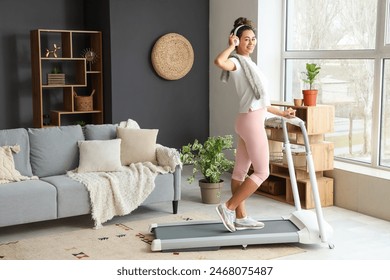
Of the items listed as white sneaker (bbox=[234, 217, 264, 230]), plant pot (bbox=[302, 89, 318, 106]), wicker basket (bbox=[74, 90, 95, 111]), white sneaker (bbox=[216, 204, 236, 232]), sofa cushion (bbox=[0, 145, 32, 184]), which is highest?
plant pot (bbox=[302, 89, 318, 106])

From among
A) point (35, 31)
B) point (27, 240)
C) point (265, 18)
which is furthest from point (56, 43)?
point (27, 240)

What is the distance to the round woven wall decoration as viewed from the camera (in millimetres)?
7363

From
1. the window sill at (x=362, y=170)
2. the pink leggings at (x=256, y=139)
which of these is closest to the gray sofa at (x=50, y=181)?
the pink leggings at (x=256, y=139)

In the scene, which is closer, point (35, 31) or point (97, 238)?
point (97, 238)

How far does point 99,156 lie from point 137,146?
1.33 feet

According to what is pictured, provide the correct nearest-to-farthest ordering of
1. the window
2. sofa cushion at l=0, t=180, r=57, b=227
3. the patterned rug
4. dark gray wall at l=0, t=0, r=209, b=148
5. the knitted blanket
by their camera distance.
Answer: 1. the patterned rug
2. sofa cushion at l=0, t=180, r=57, b=227
3. the knitted blanket
4. the window
5. dark gray wall at l=0, t=0, r=209, b=148

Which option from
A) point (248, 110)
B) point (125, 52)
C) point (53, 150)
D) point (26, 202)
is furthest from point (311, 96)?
point (26, 202)

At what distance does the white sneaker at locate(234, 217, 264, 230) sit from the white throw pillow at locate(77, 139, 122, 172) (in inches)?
52.0

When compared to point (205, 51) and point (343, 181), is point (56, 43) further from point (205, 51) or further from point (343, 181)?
point (343, 181)

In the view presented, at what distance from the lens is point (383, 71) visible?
5.81m

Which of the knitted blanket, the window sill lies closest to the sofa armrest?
the knitted blanket

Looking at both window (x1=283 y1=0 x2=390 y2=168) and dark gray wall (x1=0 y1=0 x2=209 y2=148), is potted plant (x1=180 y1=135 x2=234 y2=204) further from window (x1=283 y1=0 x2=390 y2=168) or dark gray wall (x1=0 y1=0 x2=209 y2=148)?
dark gray wall (x1=0 y1=0 x2=209 y2=148)

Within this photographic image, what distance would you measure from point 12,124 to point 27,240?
9.16ft

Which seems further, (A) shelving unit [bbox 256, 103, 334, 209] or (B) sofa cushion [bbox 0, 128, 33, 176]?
(A) shelving unit [bbox 256, 103, 334, 209]
